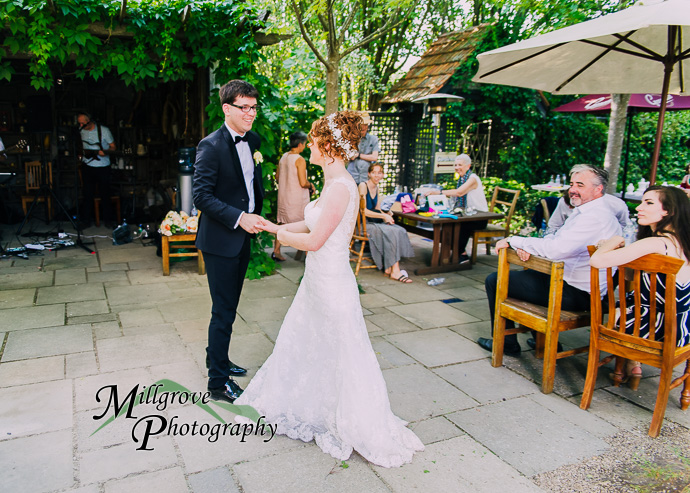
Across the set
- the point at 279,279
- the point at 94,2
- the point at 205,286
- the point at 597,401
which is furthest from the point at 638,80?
the point at 94,2

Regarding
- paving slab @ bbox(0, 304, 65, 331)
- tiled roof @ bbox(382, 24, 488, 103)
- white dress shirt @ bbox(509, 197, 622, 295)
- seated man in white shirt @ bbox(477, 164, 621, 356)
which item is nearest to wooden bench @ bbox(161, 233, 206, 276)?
paving slab @ bbox(0, 304, 65, 331)

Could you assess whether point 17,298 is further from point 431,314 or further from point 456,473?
point 456,473

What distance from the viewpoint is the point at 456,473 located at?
2.58 meters

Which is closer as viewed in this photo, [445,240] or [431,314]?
[431,314]

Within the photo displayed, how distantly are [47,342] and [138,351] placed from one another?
2.48 feet

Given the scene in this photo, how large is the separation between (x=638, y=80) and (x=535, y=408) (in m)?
3.48

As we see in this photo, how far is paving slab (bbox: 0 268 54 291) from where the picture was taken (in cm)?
545

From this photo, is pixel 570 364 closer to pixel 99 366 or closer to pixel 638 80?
pixel 638 80

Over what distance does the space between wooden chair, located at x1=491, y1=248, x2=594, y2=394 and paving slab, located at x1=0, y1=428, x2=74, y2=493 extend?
2785mm

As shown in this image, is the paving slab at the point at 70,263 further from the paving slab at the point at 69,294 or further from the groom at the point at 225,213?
the groom at the point at 225,213

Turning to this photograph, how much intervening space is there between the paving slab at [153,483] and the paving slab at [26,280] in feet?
12.4

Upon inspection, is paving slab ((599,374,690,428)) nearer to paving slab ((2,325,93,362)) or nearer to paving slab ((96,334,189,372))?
paving slab ((96,334,189,372))

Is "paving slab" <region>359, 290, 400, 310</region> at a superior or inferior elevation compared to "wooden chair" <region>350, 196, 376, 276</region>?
inferior

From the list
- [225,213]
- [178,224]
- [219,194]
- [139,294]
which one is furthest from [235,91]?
[178,224]
